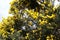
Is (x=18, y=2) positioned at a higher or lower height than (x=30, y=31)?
higher

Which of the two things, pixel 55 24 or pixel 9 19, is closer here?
pixel 55 24

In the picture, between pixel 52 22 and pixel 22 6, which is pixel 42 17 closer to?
pixel 52 22

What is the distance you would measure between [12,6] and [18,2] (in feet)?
1.63

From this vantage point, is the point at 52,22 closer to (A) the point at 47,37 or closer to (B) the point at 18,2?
(A) the point at 47,37

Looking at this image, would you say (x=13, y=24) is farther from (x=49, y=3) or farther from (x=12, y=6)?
(x=49, y=3)

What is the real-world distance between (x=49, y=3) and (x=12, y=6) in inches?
104

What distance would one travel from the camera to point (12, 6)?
19859mm

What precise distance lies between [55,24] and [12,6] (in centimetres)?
370

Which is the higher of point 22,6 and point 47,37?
point 22,6

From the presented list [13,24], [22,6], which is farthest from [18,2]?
[13,24]

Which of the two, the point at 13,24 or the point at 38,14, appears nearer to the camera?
the point at 38,14

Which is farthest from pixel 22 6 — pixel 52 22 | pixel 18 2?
pixel 52 22

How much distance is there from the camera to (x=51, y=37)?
17.6 m

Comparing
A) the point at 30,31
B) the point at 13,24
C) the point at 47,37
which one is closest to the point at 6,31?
the point at 13,24
